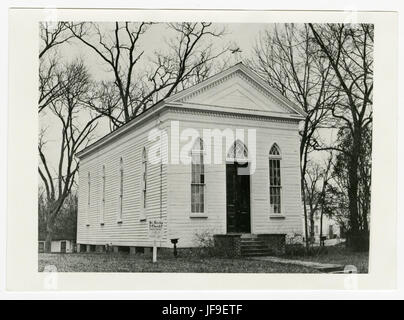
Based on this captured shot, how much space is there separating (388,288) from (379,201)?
1.76m

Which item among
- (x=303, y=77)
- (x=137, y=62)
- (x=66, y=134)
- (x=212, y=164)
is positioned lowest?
(x=212, y=164)

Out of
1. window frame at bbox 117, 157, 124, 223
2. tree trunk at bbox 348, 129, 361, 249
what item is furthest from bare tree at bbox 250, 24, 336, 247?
window frame at bbox 117, 157, 124, 223

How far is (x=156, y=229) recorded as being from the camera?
14.5 metres

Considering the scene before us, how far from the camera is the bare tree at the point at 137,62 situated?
1329 centimetres

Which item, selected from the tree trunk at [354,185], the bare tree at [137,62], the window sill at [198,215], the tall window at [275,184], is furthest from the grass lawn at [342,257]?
the bare tree at [137,62]

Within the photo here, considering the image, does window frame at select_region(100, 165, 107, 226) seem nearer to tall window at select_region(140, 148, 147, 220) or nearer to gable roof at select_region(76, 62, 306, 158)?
gable roof at select_region(76, 62, 306, 158)

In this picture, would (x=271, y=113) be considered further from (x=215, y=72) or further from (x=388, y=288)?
(x=388, y=288)

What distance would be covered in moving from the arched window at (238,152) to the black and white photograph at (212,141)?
21mm

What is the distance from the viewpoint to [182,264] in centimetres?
1361

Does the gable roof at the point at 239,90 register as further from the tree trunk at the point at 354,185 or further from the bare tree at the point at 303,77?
the tree trunk at the point at 354,185

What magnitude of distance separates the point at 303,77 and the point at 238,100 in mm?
1552

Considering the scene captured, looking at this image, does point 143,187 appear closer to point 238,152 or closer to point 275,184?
point 238,152
